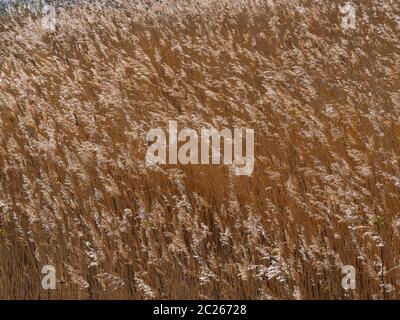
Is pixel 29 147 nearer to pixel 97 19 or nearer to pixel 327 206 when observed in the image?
pixel 327 206

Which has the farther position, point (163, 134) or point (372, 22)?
point (372, 22)

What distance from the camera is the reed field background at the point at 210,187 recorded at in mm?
2707

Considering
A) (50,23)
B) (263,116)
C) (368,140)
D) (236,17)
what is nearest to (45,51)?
(50,23)

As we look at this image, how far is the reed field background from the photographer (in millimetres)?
2707

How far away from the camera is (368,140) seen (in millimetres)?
3430

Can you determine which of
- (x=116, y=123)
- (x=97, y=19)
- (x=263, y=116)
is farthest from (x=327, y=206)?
(x=97, y=19)

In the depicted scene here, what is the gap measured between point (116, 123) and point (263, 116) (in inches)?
37.6

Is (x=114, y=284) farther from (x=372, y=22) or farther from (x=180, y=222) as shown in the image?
(x=372, y=22)

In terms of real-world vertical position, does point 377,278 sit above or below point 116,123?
below

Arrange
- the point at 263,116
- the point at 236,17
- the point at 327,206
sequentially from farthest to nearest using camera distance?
the point at 236,17
the point at 263,116
the point at 327,206

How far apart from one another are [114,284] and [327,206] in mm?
1022

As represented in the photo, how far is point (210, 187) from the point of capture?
3266mm

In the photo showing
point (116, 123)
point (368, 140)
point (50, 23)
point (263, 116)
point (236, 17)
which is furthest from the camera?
point (50, 23)
